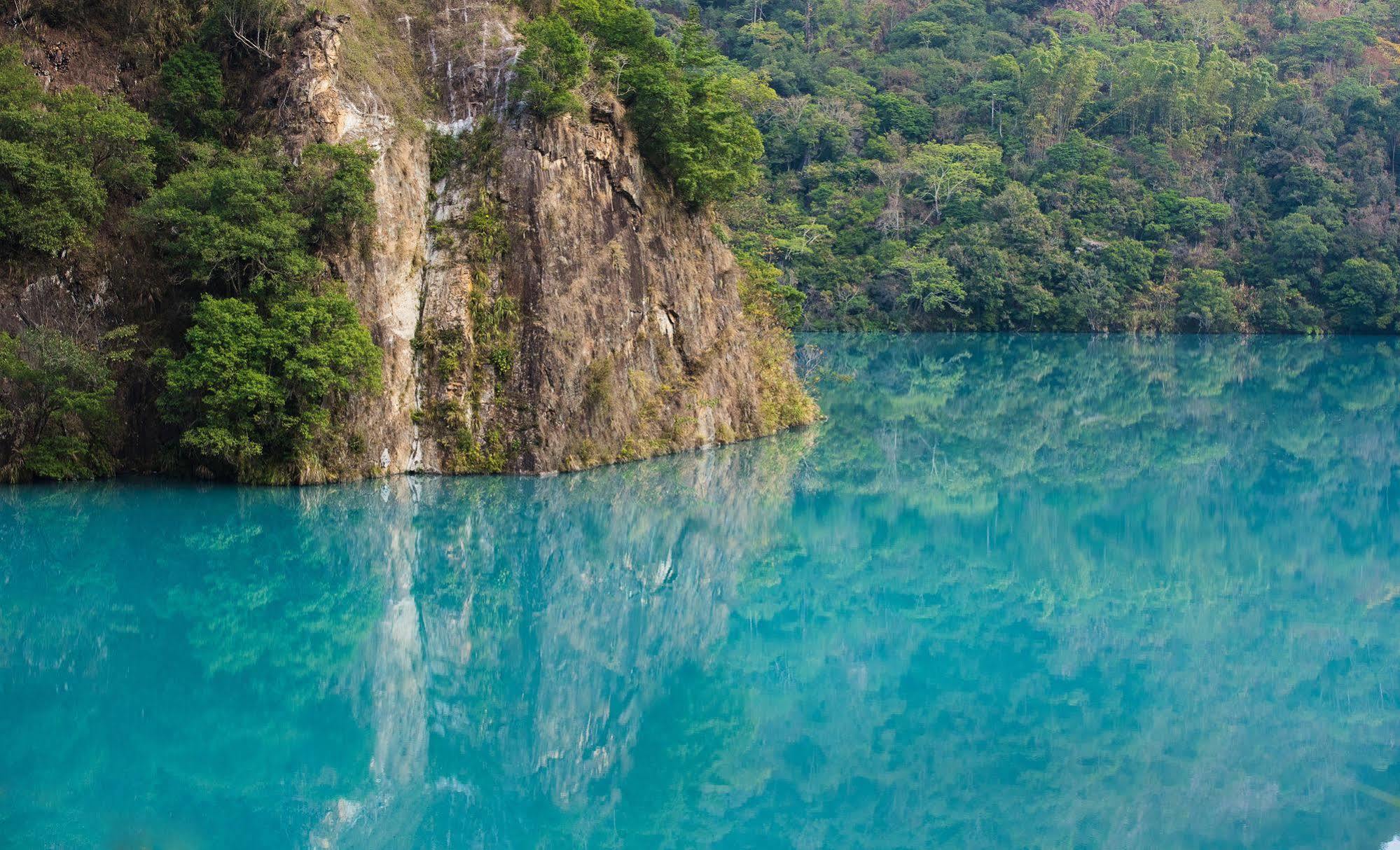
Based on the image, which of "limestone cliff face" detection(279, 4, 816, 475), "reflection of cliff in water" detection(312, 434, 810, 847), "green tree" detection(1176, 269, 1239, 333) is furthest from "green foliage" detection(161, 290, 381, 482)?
"green tree" detection(1176, 269, 1239, 333)

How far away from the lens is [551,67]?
1075 inches

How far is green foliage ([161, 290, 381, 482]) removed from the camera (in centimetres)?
2225

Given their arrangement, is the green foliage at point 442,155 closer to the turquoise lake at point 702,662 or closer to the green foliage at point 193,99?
the green foliage at point 193,99

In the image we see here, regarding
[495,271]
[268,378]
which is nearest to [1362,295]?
[495,271]

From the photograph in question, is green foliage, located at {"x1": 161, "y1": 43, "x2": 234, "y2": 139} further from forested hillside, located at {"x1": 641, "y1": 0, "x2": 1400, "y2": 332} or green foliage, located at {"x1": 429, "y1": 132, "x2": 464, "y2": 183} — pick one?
forested hillside, located at {"x1": 641, "y1": 0, "x2": 1400, "y2": 332}

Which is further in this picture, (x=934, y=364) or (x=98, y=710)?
(x=934, y=364)

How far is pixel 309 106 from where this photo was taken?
24891mm

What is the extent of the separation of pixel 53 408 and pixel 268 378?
448 cm

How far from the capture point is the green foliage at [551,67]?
88.8 feet

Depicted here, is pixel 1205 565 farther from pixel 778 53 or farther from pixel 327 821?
pixel 778 53

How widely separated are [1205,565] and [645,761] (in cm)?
1267

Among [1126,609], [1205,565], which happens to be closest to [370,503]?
[1126,609]

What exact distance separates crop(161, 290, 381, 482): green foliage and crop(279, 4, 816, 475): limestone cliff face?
1228 mm

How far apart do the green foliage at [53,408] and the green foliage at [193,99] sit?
18.7 ft
